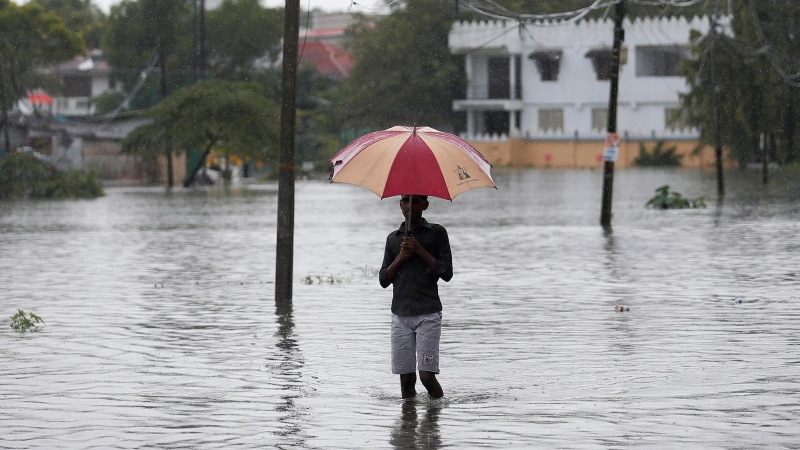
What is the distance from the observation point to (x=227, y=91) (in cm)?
5506

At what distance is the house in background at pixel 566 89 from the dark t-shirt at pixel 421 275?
252 ft

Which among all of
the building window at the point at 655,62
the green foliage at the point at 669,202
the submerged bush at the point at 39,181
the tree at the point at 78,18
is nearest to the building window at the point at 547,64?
the building window at the point at 655,62

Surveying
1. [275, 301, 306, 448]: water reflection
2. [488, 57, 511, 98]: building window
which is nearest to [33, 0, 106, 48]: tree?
[488, 57, 511, 98]: building window

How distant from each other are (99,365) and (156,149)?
4490 cm

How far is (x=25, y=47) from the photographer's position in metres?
61.0

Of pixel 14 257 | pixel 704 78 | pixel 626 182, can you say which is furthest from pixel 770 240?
pixel 626 182

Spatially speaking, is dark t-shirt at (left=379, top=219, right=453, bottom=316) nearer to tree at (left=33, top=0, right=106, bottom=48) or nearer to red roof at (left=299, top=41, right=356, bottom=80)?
red roof at (left=299, top=41, right=356, bottom=80)

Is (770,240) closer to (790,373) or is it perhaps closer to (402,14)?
(790,373)

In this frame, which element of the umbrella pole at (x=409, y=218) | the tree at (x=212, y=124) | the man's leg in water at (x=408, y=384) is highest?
the tree at (x=212, y=124)

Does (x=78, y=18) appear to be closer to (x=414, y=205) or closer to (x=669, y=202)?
(x=669, y=202)

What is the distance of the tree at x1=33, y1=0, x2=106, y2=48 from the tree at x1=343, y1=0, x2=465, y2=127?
3005cm

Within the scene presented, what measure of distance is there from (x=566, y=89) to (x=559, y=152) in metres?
4.11

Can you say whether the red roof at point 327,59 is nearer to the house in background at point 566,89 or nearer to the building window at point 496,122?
the building window at point 496,122

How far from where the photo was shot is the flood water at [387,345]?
27.1 ft
